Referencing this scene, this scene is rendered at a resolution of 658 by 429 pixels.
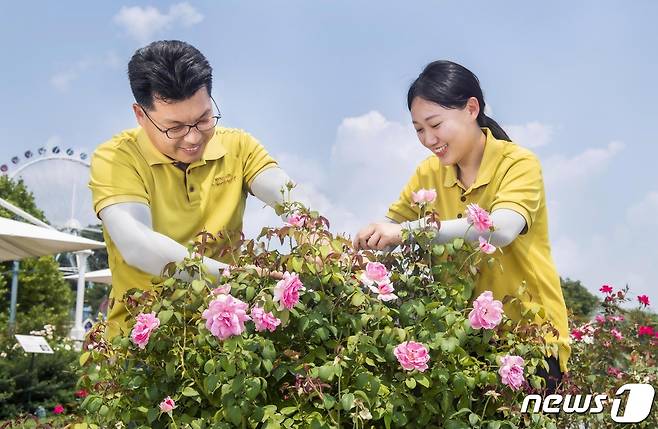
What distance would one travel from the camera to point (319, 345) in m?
2.40

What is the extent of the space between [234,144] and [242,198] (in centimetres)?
22

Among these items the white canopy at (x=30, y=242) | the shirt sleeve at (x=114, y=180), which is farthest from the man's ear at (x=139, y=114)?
the white canopy at (x=30, y=242)

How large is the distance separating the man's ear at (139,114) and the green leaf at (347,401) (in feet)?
4.28

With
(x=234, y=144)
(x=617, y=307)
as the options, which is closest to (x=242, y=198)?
(x=234, y=144)

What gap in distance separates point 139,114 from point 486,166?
128 cm

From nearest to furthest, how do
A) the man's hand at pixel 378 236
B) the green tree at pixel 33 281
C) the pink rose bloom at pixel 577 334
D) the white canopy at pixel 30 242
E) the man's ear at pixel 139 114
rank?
the man's hand at pixel 378 236
the man's ear at pixel 139 114
the pink rose bloom at pixel 577 334
the white canopy at pixel 30 242
the green tree at pixel 33 281

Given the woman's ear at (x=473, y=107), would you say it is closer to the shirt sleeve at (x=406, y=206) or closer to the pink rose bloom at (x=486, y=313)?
the shirt sleeve at (x=406, y=206)

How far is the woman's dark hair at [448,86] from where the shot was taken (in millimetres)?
2799

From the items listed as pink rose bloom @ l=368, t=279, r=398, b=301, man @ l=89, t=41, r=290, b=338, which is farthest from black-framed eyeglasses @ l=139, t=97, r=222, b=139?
pink rose bloom @ l=368, t=279, r=398, b=301

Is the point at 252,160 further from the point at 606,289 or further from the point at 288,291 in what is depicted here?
the point at 606,289

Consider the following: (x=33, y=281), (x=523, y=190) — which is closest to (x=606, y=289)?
(x=523, y=190)

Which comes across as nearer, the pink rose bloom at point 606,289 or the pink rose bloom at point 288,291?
the pink rose bloom at point 288,291

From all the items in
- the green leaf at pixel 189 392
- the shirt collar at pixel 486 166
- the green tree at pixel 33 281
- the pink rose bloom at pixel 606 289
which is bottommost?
the green leaf at pixel 189 392

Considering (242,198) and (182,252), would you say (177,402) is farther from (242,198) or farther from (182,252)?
(242,198)
